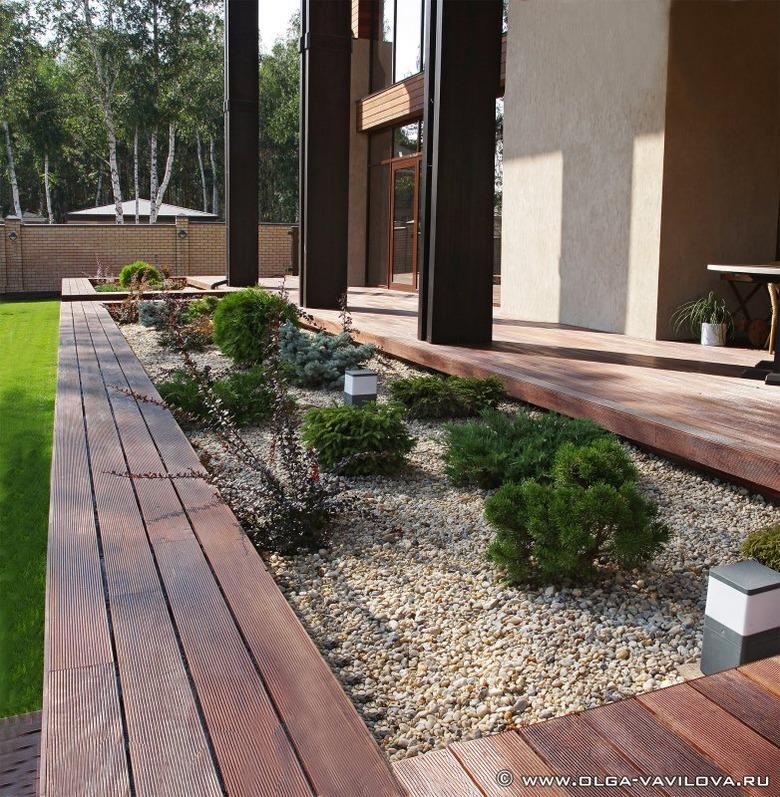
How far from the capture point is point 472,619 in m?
2.46

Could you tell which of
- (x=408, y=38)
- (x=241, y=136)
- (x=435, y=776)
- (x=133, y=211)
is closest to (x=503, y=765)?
(x=435, y=776)

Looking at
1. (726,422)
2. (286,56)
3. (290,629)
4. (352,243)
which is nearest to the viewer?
(290,629)

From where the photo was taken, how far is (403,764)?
155 centimetres

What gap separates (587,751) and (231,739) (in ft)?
2.19

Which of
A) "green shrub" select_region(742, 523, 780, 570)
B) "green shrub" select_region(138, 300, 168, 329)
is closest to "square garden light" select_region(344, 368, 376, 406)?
"green shrub" select_region(742, 523, 780, 570)

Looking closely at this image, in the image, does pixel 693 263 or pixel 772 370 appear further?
pixel 693 263

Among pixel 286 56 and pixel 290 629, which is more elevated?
pixel 286 56

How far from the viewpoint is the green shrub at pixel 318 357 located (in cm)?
593

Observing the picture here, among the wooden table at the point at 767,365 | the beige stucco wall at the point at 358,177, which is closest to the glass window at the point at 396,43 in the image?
the beige stucco wall at the point at 358,177

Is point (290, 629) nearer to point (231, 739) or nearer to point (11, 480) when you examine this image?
point (231, 739)

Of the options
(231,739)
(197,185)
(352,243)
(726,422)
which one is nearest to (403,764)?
(231,739)

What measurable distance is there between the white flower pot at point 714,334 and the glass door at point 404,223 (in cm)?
685

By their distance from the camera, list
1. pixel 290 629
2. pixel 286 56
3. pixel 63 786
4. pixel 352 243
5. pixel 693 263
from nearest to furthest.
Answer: pixel 63 786 < pixel 290 629 < pixel 693 263 < pixel 352 243 < pixel 286 56

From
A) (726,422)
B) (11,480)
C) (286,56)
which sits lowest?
(11,480)
